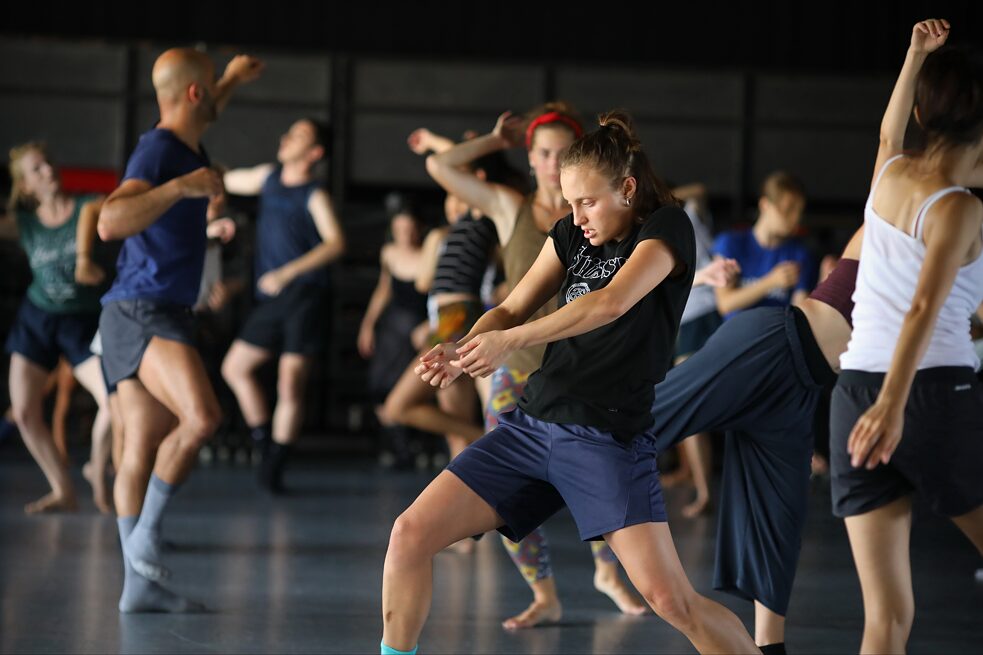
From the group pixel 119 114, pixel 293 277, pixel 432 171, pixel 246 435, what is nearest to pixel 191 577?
pixel 432 171

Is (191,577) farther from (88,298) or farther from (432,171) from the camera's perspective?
(88,298)

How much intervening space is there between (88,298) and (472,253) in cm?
184

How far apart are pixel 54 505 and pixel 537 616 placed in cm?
259

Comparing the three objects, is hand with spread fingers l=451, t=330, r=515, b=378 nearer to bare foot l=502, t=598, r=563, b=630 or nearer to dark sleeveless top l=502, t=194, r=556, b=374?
dark sleeveless top l=502, t=194, r=556, b=374

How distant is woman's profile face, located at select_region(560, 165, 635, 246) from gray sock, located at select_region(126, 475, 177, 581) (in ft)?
5.57

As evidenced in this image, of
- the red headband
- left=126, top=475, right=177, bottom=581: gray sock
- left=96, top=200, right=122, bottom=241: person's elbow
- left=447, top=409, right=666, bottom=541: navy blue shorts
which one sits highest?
the red headband

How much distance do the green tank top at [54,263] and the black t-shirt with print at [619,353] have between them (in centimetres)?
348

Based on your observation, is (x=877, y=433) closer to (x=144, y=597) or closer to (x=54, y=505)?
(x=144, y=597)

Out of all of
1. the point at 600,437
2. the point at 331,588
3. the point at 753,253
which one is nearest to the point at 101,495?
the point at 331,588

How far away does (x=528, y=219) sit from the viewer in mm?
3402

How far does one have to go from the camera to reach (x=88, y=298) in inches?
212

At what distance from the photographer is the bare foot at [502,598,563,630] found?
134 inches

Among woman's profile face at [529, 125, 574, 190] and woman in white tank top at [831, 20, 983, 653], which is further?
woman's profile face at [529, 125, 574, 190]

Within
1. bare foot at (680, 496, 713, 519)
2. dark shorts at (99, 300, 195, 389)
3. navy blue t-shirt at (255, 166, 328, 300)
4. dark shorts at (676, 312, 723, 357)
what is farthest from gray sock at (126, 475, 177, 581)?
navy blue t-shirt at (255, 166, 328, 300)
